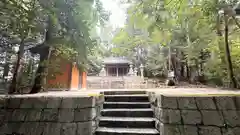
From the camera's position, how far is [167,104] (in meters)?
2.38

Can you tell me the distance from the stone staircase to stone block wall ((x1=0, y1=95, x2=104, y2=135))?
36cm

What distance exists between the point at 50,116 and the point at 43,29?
6.85ft

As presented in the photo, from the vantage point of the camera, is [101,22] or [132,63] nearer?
[101,22]

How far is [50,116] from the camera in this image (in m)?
2.47

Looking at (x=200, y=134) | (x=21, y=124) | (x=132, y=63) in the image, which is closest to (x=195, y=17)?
(x=200, y=134)

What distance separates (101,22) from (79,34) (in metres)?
1.37

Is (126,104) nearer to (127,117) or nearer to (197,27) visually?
(127,117)

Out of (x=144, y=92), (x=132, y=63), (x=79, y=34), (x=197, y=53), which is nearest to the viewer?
(x=79, y=34)

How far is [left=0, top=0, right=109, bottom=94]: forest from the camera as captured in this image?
8.27 ft

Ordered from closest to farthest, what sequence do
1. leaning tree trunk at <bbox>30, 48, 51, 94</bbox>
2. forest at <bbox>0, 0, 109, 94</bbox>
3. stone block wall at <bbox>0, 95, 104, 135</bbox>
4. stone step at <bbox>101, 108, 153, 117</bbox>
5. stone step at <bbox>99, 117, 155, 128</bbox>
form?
stone block wall at <bbox>0, 95, 104, 135</bbox>
forest at <bbox>0, 0, 109, 94</bbox>
stone step at <bbox>99, 117, 155, 128</bbox>
stone step at <bbox>101, 108, 153, 117</bbox>
leaning tree trunk at <bbox>30, 48, 51, 94</bbox>

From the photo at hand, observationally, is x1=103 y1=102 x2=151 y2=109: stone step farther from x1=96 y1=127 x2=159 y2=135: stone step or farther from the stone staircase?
x1=96 y1=127 x2=159 y2=135: stone step

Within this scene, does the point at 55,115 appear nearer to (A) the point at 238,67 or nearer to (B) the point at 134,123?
(B) the point at 134,123

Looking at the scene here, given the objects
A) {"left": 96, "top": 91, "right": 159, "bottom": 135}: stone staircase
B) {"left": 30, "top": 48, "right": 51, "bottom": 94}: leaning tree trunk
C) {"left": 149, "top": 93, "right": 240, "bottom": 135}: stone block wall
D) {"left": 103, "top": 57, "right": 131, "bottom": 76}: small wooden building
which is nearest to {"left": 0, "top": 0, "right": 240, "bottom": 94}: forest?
{"left": 30, "top": 48, "right": 51, "bottom": 94}: leaning tree trunk

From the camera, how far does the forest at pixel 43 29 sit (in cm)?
252
